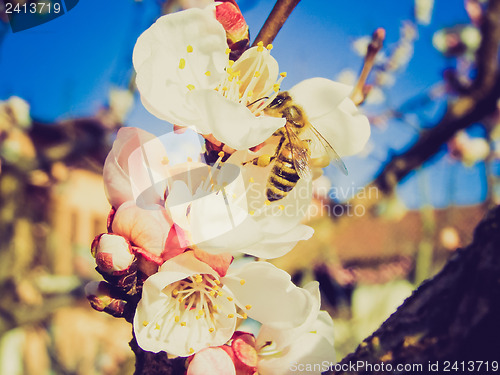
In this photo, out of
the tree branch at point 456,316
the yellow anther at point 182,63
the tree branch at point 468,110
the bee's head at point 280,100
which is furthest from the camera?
the tree branch at point 468,110

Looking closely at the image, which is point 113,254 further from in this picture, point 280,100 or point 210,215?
point 280,100

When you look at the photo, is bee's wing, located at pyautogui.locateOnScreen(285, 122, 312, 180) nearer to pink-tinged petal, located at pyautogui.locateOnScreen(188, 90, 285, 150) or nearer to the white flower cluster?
the white flower cluster

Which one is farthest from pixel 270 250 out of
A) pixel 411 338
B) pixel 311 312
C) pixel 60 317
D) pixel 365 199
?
pixel 60 317

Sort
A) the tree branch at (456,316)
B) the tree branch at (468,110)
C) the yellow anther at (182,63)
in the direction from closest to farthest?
the tree branch at (456,316), the yellow anther at (182,63), the tree branch at (468,110)

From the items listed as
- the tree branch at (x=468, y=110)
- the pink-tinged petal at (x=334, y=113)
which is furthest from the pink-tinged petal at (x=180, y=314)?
the tree branch at (x=468, y=110)

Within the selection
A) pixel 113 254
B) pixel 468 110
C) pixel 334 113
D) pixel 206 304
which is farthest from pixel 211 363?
pixel 468 110

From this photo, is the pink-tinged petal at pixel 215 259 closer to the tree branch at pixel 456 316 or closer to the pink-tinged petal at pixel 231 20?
the tree branch at pixel 456 316
